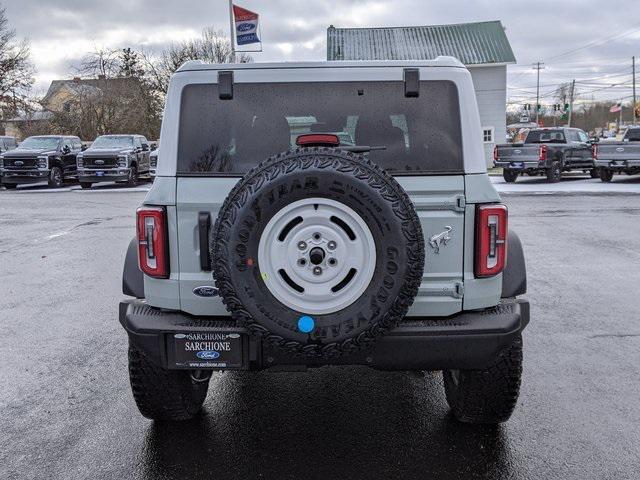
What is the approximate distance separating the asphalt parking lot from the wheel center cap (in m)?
1.14

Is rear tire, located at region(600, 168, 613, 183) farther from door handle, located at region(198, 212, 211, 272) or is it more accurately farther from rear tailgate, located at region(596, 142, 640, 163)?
door handle, located at region(198, 212, 211, 272)

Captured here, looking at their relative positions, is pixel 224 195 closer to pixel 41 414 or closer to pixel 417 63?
pixel 417 63

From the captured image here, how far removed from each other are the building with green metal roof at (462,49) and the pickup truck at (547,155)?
13.1 metres

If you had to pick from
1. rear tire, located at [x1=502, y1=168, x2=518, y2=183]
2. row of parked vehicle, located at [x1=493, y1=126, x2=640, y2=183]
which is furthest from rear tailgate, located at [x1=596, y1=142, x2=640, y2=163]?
rear tire, located at [x1=502, y1=168, x2=518, y2=183]

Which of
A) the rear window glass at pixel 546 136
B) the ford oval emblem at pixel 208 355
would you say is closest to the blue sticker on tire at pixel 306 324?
the ford oval emblem at pixel 208 355

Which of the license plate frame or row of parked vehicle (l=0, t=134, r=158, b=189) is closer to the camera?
the license plate frame

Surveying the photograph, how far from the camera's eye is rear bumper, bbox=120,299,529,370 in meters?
3.19

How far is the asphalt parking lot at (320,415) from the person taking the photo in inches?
135

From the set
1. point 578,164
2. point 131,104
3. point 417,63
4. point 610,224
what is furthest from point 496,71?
point 417,63

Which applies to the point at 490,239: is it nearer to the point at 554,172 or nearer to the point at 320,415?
the point at 320,415

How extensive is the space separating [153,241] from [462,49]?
39576mm

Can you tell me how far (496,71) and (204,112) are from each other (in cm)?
3888

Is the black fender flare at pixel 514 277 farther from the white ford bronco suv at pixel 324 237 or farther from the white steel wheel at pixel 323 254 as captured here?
the white steel wheel at pixel 323 254

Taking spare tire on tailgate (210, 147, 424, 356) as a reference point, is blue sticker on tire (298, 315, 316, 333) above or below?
below
